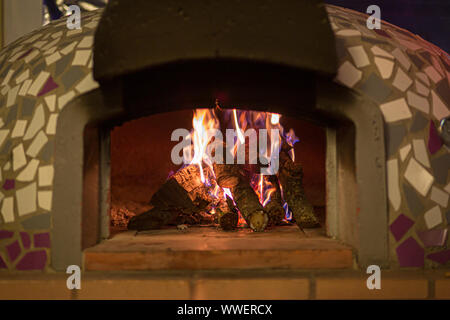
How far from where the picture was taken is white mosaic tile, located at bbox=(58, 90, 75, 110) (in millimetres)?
2486

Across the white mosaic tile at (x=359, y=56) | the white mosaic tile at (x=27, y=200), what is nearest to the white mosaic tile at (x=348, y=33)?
the white mosaic tile at (x=359, y=56)

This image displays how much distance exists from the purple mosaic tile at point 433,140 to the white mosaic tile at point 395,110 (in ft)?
0.60

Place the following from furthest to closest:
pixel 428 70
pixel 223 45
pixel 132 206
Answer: pixel 132 206, pixel 428 70, pixel 223 45

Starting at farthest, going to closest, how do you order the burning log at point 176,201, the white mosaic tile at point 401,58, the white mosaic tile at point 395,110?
the burning log at point 176,201, the white mosaic tile at point 401,58, the white mosaic tile at point 395,110

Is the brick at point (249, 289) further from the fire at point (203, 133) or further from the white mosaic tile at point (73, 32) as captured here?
the white mosaic tile at point (73, 32)

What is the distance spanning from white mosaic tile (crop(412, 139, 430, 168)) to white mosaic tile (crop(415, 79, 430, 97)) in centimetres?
34

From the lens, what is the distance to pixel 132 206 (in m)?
3.89

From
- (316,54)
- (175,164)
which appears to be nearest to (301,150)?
(175,164)

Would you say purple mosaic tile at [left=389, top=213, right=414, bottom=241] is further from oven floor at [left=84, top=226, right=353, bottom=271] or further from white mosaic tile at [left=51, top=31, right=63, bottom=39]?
white mosaic tile at [left=51, top=31, right=63, bottom=39]

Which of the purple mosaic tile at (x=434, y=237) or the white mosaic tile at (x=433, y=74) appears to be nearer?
the purple mosaic tile at (x=434, y=237)

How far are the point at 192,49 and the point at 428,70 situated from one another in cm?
171

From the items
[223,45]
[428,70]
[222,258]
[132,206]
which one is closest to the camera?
[223,45]

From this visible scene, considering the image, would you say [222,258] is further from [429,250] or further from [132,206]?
[132,206]

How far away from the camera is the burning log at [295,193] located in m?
3.25
